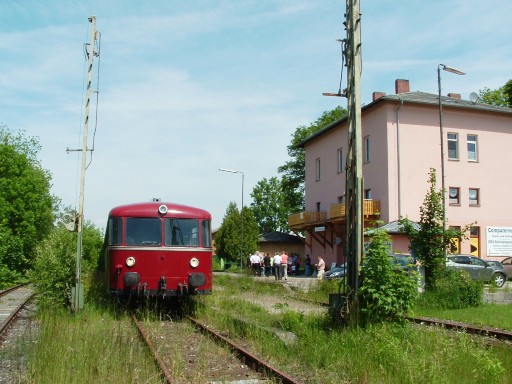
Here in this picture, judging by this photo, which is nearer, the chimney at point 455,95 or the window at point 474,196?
the window at point 474,196

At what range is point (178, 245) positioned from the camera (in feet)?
46.8

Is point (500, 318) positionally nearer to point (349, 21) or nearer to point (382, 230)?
point (382, 230)

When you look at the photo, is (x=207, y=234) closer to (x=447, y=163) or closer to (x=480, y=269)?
(x=480, y=269)

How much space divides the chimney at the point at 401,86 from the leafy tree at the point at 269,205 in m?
49.3

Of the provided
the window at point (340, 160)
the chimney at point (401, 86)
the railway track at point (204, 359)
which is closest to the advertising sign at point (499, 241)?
the window at point (340, 160)

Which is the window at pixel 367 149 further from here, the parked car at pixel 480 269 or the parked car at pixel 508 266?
the parked car at pixel 480 269

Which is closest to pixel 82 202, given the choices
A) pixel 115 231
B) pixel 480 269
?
pixel 115 231

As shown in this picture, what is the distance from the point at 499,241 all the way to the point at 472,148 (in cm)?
592

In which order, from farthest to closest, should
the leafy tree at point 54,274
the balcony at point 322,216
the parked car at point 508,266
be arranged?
the balcony at point 322,216 → the parked car at point 508,266 → the leafy tree at point 54,274

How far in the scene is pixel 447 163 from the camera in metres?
36.7

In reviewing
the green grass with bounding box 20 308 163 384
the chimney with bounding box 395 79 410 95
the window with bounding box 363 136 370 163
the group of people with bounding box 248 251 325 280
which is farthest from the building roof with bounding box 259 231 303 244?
the green grass with bounding box 20 308 163 384

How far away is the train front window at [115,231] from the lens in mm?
14062

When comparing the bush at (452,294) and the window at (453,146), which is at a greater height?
the window at (453,146)

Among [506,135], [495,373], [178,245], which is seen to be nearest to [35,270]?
[178,245]
